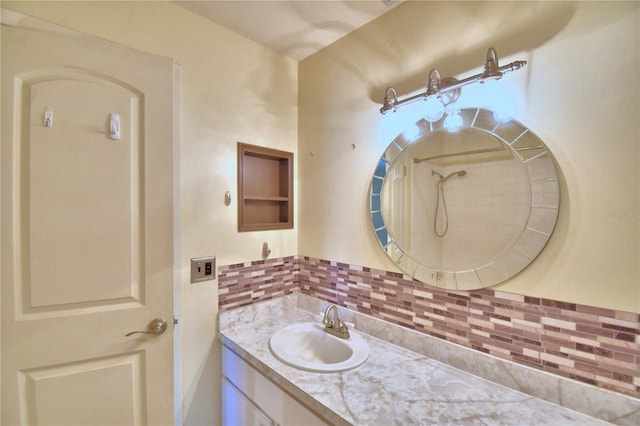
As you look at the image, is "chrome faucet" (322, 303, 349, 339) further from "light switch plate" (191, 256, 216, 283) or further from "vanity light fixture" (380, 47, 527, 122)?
"vanity light fixture" (380, 47, 527, 122)

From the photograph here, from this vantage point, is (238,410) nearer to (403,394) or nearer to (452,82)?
(403,394)

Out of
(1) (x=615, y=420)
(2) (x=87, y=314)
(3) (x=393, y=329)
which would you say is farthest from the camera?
(3) (x=393, y=329)

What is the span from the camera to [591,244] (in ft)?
2.95

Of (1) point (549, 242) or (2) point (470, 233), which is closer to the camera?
(1) point (549, 242)

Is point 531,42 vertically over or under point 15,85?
over

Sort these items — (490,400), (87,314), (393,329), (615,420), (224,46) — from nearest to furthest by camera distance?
(615,420)
(490,400)
(87,314)
(393,329)
(224,46)

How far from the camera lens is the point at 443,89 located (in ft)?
3.64

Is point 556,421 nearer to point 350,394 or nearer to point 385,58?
point 350,394

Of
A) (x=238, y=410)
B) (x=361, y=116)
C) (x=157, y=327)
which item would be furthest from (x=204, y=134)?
(x=238, y=410)

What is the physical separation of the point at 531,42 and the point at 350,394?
4.65 ft

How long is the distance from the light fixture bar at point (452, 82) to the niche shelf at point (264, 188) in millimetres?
773

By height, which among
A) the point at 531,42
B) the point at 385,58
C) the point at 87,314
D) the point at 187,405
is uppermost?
the point at 385,58

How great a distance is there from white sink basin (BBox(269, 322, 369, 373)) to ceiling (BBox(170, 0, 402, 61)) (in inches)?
64.6

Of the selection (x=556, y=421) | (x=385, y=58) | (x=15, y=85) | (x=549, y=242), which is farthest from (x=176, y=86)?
(x=556, y=421)
